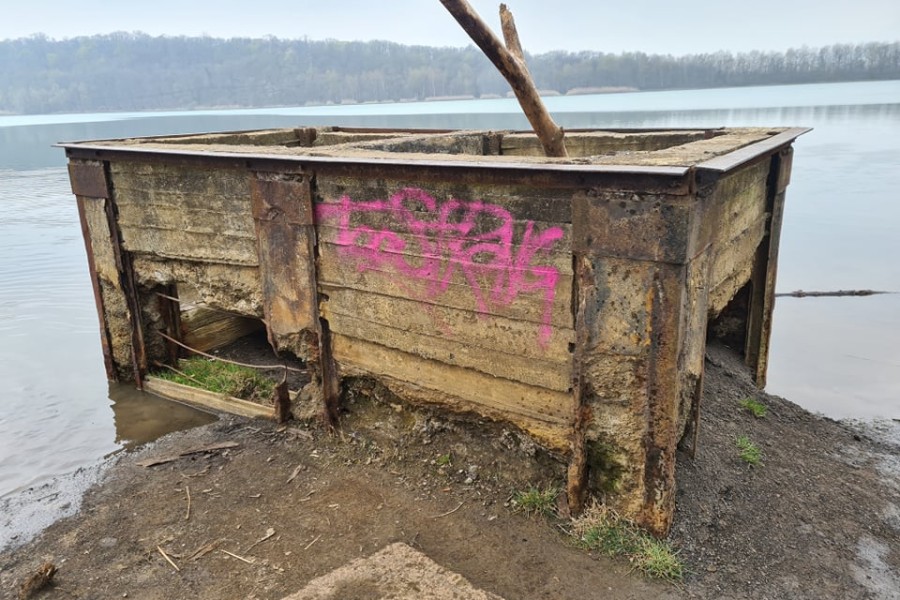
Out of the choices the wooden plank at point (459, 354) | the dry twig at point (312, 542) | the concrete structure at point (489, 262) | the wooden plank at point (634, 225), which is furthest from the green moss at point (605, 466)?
the dry twig at point (312, 542)

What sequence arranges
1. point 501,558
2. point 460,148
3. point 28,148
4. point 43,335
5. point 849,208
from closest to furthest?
1. point 501,558
2. point 460,148
3. point 43,335
4. point 849,208
5. point 28,148

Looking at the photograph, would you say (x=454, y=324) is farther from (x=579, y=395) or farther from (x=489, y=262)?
(x=579, y=395)

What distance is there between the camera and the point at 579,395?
398 centimetres

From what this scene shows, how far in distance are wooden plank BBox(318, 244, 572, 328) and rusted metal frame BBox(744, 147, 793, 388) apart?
9.76 feet

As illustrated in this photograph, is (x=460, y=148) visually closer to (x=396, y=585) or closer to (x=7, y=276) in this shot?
(x=396, y=585)

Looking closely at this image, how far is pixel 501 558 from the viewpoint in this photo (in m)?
3.97

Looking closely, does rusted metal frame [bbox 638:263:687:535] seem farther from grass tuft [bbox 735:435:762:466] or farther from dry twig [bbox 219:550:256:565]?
dry twig [bbox 219:550:256:565]

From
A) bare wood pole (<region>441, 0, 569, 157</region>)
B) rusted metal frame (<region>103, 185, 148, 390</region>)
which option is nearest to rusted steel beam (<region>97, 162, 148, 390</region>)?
rusted metal frame (<region>103, 185, 148, 390</region>)

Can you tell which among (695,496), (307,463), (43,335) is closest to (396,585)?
(307,463)

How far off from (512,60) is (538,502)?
2.94 meters

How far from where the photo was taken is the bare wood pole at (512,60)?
15.1ft

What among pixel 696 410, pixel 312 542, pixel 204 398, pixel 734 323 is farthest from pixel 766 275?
pixel 204 398

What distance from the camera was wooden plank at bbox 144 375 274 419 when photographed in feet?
19.5

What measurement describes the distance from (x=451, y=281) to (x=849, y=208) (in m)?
17.7
